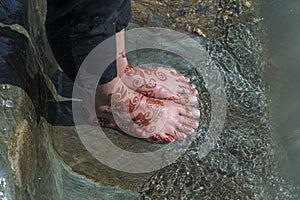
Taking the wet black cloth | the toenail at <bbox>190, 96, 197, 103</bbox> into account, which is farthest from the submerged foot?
the wet black cloth

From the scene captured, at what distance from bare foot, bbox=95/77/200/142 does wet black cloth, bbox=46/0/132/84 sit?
438mm

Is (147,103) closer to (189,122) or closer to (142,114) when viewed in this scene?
(142,114)

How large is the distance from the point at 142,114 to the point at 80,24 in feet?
2.89

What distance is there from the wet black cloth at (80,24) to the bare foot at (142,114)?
0.44 metres

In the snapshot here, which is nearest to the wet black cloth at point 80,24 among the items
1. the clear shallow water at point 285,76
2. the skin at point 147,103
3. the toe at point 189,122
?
the skin at point 147,103

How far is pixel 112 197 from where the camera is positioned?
2.48 metres

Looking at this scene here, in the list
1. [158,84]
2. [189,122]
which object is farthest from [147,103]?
[189,122]

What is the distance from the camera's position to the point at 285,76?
11.4 feet

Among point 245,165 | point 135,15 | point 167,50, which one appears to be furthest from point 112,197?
point 135,15

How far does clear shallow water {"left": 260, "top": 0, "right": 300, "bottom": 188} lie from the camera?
3199 millimetres

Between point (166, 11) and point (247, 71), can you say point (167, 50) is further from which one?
point (247, 71)

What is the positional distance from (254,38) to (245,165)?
0.97m

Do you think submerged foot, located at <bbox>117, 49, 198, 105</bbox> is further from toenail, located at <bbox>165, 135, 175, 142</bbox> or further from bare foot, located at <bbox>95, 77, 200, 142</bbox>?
toenail, located at <bbox>165, 135, 175, 142</bbox>

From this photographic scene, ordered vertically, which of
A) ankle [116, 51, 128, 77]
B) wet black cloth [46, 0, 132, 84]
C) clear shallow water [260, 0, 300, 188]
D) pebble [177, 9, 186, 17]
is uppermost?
wet black cloth [46, 0, 132, 84]
